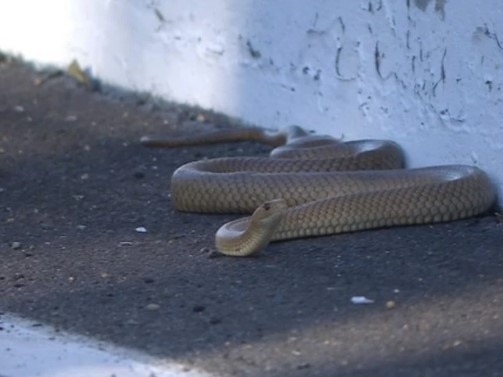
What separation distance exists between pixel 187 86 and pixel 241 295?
3896 mm

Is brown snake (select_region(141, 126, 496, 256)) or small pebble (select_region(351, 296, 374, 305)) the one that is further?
brown snake (select_region(141, 126, 496, 256))

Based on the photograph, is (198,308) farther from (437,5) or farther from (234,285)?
(437,5)

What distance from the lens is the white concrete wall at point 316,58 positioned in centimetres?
707

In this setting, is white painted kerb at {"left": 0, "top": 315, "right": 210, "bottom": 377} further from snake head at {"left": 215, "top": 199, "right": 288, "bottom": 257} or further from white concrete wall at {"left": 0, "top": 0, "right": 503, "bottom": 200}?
white concrete wall at {"left": 0, "top": 0, "right": 503, "bottom": 200}

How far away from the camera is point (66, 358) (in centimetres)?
516

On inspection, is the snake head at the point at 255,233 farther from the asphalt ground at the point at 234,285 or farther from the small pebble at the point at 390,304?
the small pebble at the point at 390,304

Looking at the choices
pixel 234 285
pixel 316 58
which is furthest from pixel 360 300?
pixel 316 58

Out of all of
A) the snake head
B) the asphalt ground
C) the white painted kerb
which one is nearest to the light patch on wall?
the asphalt ground

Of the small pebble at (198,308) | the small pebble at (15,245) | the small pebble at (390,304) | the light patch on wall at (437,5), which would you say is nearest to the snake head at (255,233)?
the small pebble at (198,308)

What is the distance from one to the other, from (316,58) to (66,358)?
11.5ft

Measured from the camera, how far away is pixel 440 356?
502 cm

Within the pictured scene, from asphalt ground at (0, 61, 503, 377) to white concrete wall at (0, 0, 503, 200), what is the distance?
69 centimetres

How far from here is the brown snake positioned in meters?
6.51

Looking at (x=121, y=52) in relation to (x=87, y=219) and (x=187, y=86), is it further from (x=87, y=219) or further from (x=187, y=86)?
(x=87, y=219)
